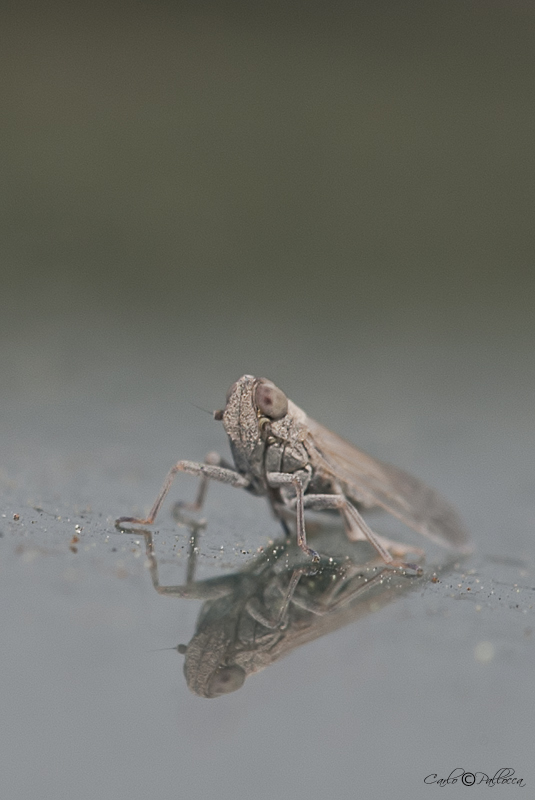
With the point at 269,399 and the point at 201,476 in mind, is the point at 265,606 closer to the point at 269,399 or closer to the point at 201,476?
the point at 201,476

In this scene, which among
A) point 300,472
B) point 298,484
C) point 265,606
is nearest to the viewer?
point 265,606

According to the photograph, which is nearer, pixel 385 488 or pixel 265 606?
pixel 265 606

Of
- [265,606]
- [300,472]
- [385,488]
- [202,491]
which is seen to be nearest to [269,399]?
[300,472]

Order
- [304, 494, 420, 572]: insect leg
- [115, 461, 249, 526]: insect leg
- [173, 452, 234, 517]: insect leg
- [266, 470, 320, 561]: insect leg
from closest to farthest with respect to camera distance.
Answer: [266, 470, 320, 561]: insect leg
[115, 461, 249, 526]: insect leg
[304, 494, 420, 572]: insect leg
[173, 452, 234, 517]: insect leg

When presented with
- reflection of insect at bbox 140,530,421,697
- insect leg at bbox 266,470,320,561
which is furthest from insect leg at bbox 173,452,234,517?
reflection of insect at bbox 140,530,421,697

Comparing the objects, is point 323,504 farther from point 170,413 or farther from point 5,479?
point 170,413

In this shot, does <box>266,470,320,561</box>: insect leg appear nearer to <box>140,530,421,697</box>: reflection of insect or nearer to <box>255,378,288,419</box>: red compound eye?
<box>140,530,421,697</box>: reflection of insect

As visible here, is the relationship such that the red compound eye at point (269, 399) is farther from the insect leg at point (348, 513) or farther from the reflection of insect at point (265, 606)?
the reflection of insect at point (265, 606)

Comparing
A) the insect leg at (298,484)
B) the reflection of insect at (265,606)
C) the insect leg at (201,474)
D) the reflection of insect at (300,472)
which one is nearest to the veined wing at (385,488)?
the reflection of insect at (300,472)

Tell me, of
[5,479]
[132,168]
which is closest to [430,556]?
[5,479]
